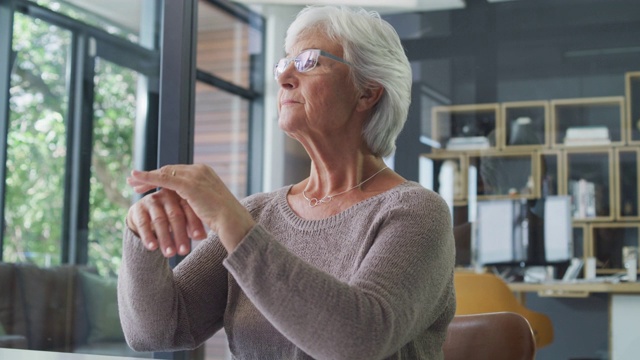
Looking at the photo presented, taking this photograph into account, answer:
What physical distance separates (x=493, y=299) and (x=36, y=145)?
2584mm

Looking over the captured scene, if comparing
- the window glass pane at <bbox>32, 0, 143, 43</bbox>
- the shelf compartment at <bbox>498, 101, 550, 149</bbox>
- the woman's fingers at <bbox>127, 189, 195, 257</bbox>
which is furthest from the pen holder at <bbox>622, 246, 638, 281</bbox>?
the window glass pane at <bbox>32, 0, 143, 43</bbox>

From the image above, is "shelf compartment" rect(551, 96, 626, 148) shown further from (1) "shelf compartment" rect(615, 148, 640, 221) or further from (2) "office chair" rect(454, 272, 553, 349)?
(2) "office chair" rect(454, 272, 553, 349)

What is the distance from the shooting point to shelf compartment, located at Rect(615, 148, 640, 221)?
11.6 ft

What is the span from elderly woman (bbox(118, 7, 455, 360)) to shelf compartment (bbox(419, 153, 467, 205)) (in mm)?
2052

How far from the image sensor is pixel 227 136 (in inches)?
268

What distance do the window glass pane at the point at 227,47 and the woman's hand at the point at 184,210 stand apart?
Result: 4712 millimetres

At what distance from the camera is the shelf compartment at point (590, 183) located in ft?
11.7

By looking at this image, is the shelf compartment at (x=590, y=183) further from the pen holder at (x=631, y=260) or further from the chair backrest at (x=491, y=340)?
the chair backrest at (x=491, y=340)

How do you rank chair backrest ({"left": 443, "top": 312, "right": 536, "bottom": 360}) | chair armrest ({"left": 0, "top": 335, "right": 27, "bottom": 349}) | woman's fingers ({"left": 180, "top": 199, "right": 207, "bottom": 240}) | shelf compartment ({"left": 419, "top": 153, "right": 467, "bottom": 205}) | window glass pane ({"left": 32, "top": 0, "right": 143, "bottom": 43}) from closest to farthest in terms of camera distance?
woman's fingers ({"left": 180, "top": 199, "right": 207, "bottom": 240}) → chair backrest ({"left": 443, "top": 312, "right": 536, "bottom": 360}) → shelf compartment ({"left": 419, "top": 153, "right": 467, "bottom": 205}) → chair armrest ({"left": 0, "top": 335, "right": 27, "bottom": 349}) → window glass pane ({"left": 32, "top": 0, "right": 143, "bottom": 43})

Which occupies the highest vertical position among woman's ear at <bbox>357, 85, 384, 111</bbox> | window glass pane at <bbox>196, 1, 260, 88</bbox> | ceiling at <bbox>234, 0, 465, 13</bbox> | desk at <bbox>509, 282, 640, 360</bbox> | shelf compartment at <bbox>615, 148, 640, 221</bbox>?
window glass pane at <bbox>196, 1, 260, 88</bbox>

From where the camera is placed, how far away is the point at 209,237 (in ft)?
5.86

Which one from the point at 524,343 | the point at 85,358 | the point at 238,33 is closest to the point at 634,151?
the point at 524,343

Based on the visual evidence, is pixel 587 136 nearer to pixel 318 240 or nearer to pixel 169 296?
pixel 318 240

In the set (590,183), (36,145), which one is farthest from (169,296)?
(36,145)
